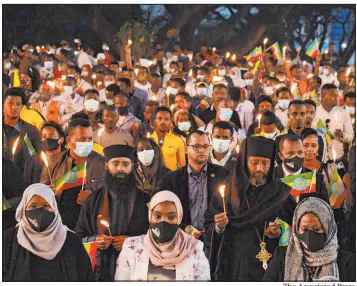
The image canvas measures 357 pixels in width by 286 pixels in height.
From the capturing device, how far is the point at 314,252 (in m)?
7.75

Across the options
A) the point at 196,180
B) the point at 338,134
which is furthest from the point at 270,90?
the point at 196,180

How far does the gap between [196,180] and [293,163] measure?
3.11 feet

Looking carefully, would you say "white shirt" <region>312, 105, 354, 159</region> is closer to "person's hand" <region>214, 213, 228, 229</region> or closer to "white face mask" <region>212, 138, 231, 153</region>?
"white face mask" <region>212, 138, 231, 153</region>

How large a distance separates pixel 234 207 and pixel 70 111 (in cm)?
616

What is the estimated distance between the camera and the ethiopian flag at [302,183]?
9.11m

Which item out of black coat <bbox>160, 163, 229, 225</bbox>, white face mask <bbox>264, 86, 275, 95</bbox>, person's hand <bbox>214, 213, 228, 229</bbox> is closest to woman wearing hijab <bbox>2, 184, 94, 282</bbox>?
person's hand <bbox>214, 213, 228, 229</bbox>

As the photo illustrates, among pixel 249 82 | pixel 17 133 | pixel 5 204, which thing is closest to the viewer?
pixel 5 204

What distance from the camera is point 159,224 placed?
308 inches

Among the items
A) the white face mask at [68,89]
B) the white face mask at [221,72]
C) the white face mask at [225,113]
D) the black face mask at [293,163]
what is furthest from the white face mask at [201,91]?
the black face mask at [293,163]

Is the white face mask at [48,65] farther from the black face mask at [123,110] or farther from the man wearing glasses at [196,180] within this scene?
the man wearing glasses at [196,180]

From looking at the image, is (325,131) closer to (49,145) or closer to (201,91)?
A: (49,145)

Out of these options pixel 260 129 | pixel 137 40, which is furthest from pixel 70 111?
pixel 137 40

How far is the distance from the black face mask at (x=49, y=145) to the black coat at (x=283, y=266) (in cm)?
337

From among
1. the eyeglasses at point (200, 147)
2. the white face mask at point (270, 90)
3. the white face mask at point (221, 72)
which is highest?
the white face mask at point (221, 72)
